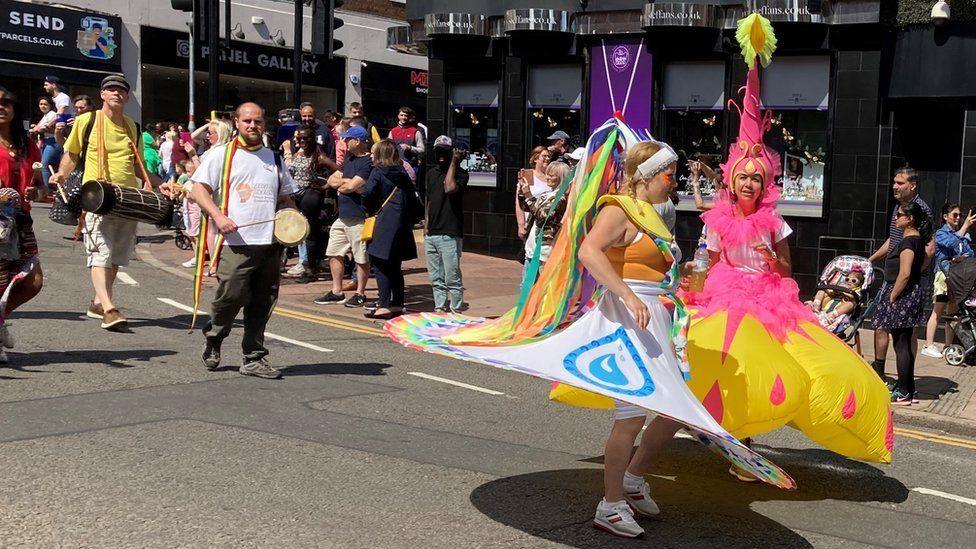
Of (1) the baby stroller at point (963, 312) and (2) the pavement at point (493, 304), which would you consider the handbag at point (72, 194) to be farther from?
(1) the baby stroller at point (963, 312)

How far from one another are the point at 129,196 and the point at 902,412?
6.76m

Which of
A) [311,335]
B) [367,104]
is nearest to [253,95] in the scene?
[367,104]

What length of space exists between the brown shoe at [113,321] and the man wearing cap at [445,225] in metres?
3.33

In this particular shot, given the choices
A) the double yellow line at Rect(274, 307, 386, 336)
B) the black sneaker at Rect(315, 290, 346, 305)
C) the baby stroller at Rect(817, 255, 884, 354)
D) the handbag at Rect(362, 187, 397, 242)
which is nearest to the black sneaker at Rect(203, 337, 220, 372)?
the double yellow line at Rect(274, 307, 386, 336)

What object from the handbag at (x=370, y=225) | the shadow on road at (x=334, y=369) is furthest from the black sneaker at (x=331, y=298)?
the shadow on road at (x=334, y=369)

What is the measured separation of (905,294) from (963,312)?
267cm

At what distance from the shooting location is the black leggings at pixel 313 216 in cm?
1332

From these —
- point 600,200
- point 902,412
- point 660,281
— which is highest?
point 600,200

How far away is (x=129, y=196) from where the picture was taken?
9.42 meters

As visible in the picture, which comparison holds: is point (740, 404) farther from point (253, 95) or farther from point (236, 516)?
point (253, 95)

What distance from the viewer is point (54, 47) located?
26.5 meters

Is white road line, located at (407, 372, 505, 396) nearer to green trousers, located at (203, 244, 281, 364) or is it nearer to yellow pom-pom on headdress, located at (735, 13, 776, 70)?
green trousers, located at (203, 244, 281, 364)

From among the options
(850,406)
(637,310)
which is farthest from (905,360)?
(637,310)

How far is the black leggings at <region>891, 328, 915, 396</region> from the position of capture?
880cm
